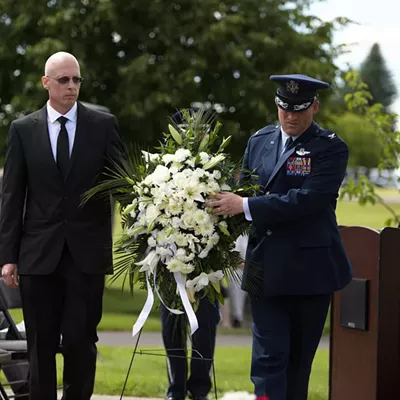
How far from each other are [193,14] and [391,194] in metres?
83.7

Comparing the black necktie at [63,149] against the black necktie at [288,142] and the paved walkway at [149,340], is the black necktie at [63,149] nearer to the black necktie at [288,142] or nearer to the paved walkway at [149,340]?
the black necktie at [288,142]

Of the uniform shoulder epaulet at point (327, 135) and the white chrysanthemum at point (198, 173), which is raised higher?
the uniform shoulder epaulet at point (327, 135)

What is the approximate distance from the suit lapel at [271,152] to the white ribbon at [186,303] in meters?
0.83

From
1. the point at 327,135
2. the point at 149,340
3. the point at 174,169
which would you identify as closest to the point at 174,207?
the point at 174,169

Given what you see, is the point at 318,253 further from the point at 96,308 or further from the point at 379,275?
the point at 96,308

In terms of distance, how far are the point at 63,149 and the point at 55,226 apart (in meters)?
0.46

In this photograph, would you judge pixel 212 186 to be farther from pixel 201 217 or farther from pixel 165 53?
pixel 165 53

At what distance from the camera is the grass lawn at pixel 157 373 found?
845 centimetres

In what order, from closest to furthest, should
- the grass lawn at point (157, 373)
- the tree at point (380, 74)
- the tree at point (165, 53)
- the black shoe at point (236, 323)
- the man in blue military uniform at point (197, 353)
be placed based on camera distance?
the man in blue military uniform at point (197, 353)
the grass lawn at point (157, 373)
the black shoe at point (236, 323)
the tree at point (165, 53)
the tree at point (380, 74)

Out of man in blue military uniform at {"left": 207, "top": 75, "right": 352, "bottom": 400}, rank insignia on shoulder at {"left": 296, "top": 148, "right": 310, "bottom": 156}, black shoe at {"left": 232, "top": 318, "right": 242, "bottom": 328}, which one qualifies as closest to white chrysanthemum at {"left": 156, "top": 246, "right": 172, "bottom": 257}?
man in blue military uniform at {"left": 207, "top": 75, "right": 352, "bottom": 400}

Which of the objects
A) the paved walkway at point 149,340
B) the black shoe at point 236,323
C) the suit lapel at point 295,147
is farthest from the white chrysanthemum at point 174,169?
the black shoe at point 236,323

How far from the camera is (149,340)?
1352 cm

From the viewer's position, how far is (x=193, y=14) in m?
20.6

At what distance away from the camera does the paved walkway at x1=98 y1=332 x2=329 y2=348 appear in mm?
13000
